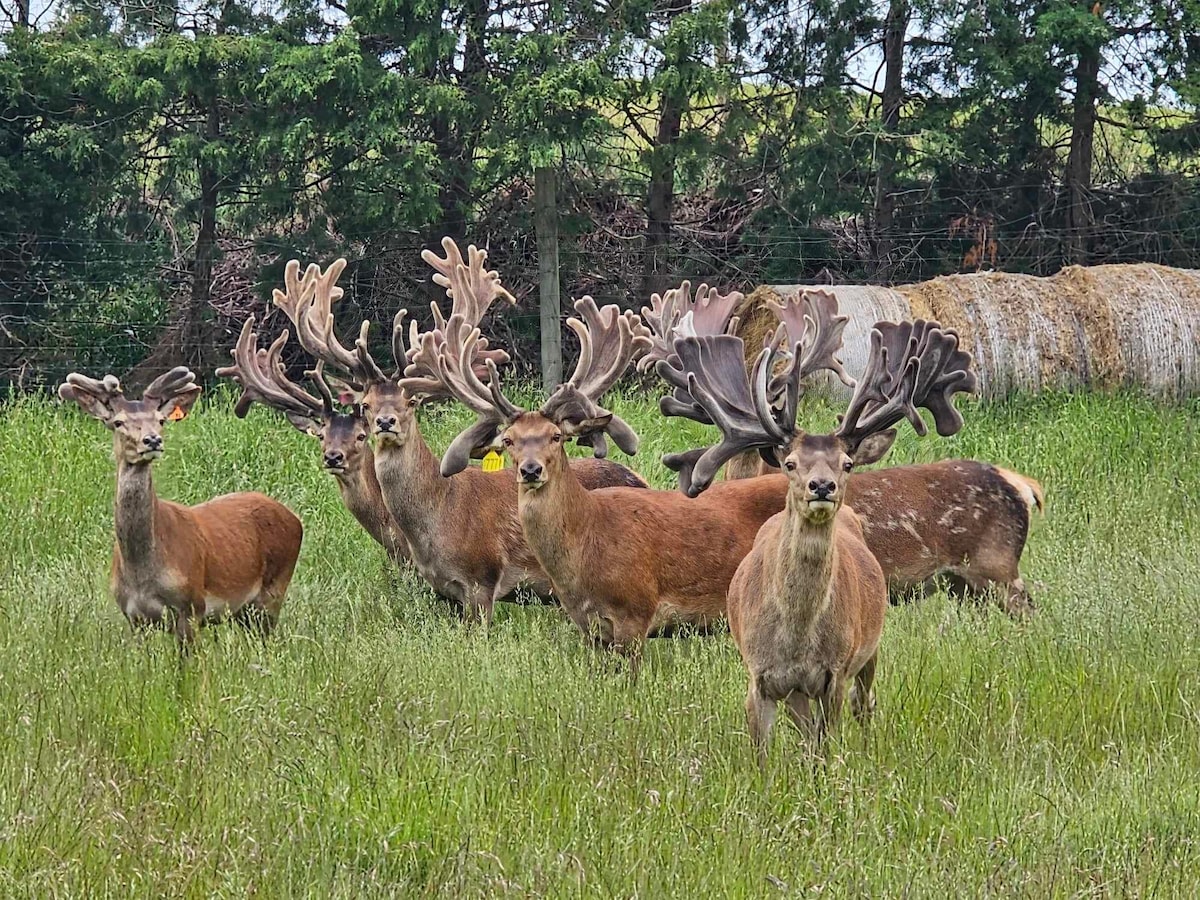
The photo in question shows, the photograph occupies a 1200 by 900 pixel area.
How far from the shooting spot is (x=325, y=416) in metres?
8.82

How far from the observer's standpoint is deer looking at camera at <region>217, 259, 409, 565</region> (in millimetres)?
8609

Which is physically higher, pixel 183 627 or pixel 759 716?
pixel 759 716

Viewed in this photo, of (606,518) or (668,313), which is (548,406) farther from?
(668,313)

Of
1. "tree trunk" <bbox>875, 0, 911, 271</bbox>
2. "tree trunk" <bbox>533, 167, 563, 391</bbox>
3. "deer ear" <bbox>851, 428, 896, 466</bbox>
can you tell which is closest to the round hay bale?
"tree trunk" <bbox>533, 167, 563, 391</bbox>

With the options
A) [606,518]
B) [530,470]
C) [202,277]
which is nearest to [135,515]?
[530,470]

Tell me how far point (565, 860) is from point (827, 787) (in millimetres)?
1014

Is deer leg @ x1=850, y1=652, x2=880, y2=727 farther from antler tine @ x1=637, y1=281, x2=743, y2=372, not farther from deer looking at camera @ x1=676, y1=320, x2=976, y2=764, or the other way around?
antler tine @ x1=637, y1=281, x2=743, y2=372

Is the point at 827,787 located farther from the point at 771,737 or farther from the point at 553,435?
the point at 553,435

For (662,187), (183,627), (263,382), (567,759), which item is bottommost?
(183,627)

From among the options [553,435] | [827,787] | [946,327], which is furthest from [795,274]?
[827,787]

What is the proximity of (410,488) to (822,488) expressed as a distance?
3820 millimetres

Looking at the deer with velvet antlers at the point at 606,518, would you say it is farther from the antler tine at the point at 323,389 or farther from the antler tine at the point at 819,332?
the antler tine at the point at 323,389

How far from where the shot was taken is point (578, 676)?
20.9ft

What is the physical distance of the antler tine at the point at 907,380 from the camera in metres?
5.53
